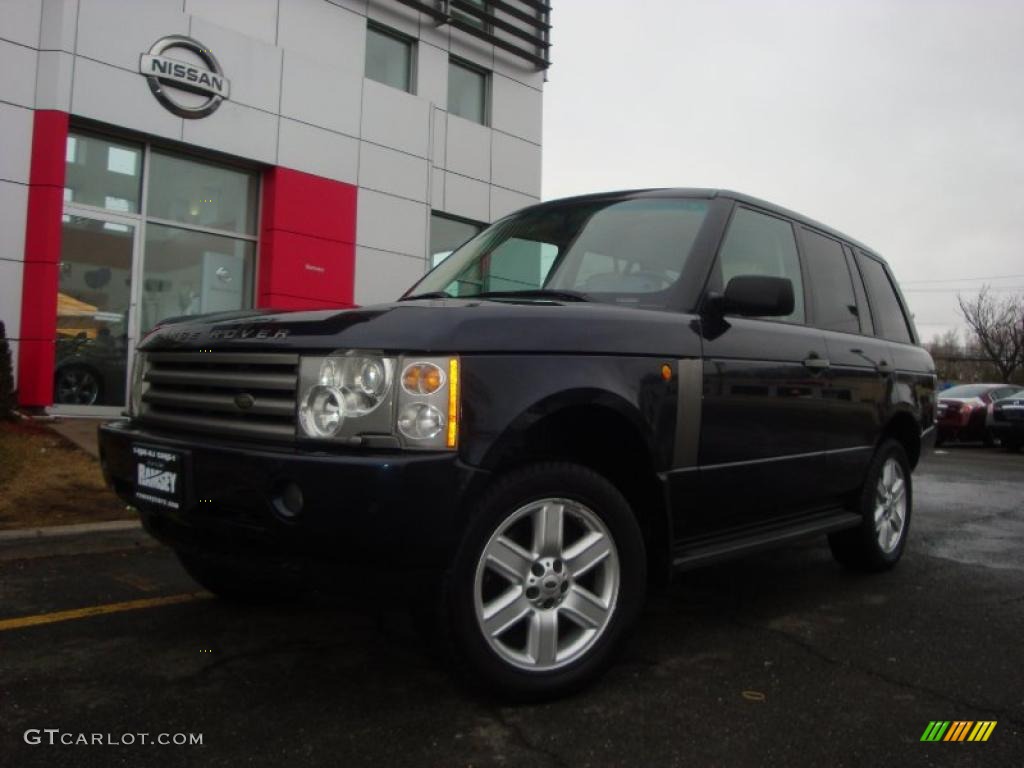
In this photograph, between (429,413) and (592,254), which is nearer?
(429,413)

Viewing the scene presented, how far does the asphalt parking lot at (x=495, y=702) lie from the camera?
2.30 metres

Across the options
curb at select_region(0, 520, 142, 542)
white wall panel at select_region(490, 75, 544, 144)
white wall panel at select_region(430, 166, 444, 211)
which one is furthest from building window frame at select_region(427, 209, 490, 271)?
curb at select_region(0, 520, 142, 542)

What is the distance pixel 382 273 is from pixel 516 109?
459cm

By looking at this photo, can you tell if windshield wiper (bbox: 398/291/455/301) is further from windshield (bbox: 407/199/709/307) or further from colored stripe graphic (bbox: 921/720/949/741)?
colored stripe graphic (bbox: 921/720/949/741)

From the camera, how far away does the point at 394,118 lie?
13312mm

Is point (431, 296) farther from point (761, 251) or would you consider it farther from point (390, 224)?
point (390, 224)

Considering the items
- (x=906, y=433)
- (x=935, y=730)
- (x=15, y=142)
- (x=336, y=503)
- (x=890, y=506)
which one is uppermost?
(x=15, y=142)

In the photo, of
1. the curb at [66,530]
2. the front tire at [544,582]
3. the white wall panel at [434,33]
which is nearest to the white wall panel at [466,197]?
the white wall panel at [434,33]

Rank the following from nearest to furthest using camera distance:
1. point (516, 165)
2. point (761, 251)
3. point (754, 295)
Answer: point (754, 295) < point (761, 251) < point (516, 165)

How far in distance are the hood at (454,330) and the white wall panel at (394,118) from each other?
Result: 1069cm

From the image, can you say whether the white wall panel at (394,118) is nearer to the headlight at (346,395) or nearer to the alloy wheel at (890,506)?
the alloy wheel at (890,506)

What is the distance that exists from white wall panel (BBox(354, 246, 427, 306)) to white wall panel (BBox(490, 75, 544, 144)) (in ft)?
Result: 11.3

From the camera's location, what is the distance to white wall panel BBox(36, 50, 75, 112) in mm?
9633

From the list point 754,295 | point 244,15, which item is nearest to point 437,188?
point 244,15
